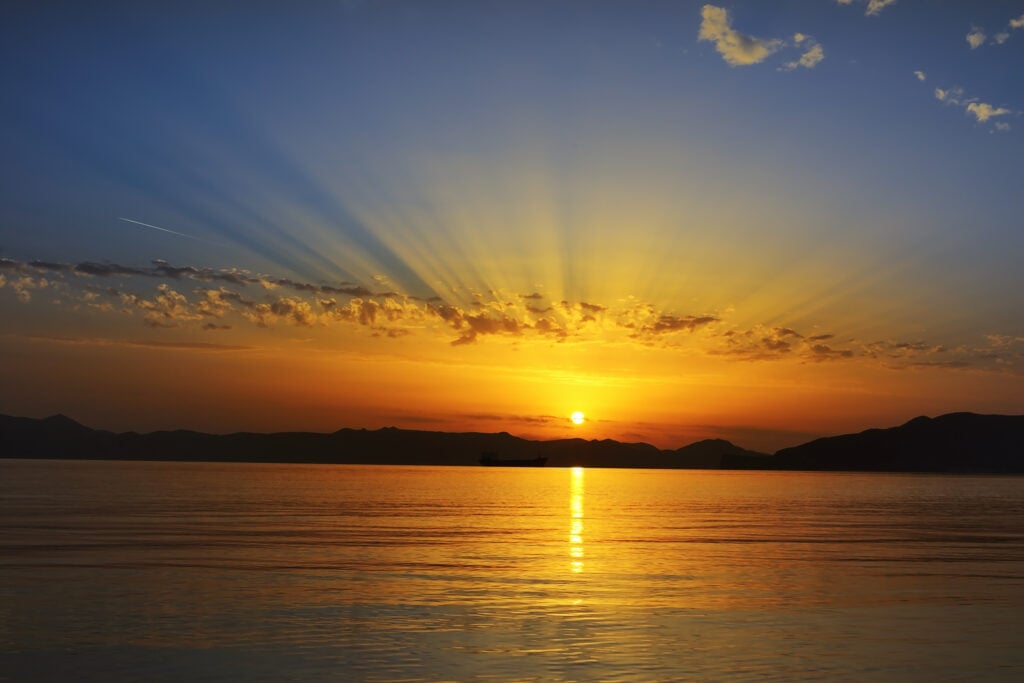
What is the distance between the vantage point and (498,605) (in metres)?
28.8

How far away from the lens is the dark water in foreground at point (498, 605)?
21250mm

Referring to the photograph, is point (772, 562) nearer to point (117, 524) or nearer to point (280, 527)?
point (280, 527)

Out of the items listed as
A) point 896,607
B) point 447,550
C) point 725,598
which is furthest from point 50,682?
point 447,550

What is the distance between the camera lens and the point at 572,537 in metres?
55.2

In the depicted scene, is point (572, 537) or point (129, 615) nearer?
point (129, 615)

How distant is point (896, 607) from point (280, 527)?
131ft

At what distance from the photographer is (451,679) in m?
19.8

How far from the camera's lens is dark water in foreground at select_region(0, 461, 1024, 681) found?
69.7 feet

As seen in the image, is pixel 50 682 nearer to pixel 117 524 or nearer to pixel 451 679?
pixel 451 679

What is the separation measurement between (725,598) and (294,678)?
16.2 m

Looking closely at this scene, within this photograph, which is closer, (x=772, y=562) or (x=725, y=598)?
(x=725, y=598)

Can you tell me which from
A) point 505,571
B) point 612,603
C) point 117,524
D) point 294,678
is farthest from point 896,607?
point 117,524

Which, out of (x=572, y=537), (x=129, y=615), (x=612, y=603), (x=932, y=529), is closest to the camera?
(x=129, y=615)

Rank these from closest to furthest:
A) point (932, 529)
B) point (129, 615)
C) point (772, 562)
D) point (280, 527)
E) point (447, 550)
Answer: point (129, 615), point (772, 562), point (447, 550), point (280, 527), point (932, 529)
